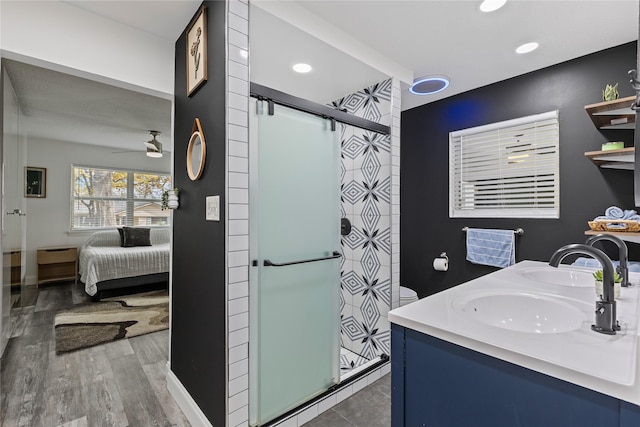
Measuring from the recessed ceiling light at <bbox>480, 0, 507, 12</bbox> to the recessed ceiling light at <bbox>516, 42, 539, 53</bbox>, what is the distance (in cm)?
55

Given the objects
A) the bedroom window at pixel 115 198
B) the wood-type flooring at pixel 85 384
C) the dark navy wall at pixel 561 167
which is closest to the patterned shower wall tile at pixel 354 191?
the dark navy wall at pixel 561 167

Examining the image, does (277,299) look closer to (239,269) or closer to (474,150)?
(239,269)

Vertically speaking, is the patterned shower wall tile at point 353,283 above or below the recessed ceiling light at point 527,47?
below

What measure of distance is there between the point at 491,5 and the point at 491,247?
178cm

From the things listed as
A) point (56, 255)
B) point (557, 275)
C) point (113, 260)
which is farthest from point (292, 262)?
point (56, 255)

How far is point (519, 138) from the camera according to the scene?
97.1 inches

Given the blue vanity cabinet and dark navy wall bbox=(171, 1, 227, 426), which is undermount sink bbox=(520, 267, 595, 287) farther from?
dark navy wall bbox=(171, 1, 227, 426)

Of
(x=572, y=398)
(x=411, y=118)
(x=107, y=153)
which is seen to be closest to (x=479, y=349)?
(x=572, y=398)

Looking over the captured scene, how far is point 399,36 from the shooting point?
6.31 ft

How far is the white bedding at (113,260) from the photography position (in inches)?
159

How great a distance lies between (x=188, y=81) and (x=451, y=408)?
2.01 metres

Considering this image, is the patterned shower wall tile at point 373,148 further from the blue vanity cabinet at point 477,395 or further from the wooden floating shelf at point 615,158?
the blue vanity cabinet at point 477,395

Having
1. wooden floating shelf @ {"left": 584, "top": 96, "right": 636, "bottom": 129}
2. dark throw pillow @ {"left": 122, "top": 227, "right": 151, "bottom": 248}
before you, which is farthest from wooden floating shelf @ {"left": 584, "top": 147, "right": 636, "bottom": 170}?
dark throw pillow @ {"left": 122, "top": 227, "right": 151, "bottom": 248}

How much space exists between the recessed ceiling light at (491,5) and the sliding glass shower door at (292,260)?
3.43 feet
